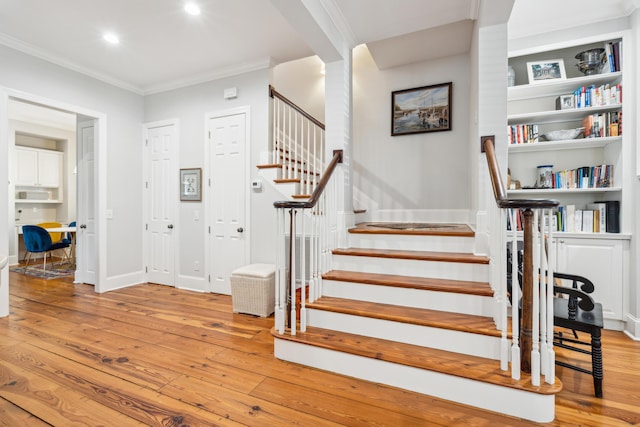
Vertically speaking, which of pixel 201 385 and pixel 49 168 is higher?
pixel 49 168

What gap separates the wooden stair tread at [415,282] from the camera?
2197 millimetres

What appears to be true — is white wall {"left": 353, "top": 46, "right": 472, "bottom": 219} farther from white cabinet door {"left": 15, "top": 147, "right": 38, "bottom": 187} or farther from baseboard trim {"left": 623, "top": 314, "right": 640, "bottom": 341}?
white cabinet door {"left": 15, "top": 147, "right": 38, "bottom": 187}

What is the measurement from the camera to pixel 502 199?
5.91ft

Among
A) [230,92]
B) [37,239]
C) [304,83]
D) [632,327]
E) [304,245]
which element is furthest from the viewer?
[37,239]

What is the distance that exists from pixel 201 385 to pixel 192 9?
316cm

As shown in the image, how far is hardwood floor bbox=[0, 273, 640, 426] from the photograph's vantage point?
1682mm

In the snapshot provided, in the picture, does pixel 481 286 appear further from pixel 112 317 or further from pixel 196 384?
pixel 112 317

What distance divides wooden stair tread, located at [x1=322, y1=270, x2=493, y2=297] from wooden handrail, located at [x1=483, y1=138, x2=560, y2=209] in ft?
2.30

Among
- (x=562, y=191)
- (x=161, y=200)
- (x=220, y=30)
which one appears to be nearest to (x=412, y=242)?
(x=562, y=191)

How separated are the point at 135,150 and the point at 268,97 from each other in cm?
233

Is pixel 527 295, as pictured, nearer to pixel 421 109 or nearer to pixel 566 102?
pixel 566 102

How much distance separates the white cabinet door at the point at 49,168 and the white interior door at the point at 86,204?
3.37m

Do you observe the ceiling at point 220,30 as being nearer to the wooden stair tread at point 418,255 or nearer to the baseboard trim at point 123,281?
the wooden stair tread at point 418,255

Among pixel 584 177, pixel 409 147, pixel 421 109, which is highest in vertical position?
pixel 421 109
